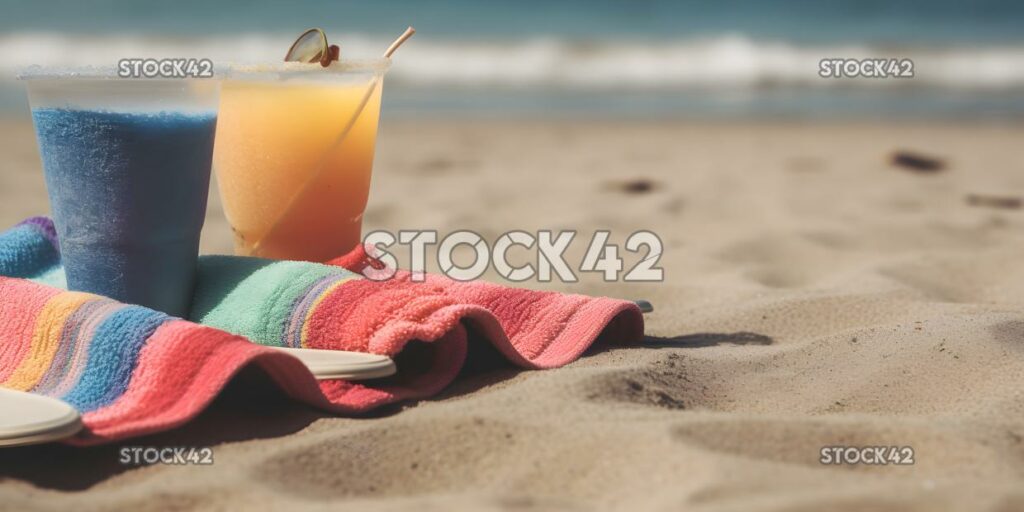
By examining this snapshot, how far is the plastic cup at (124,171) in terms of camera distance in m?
1.77

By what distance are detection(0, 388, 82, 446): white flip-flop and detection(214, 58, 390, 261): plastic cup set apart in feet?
2.14

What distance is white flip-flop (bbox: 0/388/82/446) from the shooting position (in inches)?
56.1

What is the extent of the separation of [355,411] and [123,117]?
638 millimetres

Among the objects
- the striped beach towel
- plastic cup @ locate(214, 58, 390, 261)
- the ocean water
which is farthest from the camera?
the ocean water

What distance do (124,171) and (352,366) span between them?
524 millimetres

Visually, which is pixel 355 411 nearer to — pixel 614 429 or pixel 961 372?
pixel 614 429

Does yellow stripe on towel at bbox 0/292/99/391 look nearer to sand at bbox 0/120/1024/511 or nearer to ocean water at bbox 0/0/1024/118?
sand at bbox 0/120/1024/511

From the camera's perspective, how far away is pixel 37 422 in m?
1.44

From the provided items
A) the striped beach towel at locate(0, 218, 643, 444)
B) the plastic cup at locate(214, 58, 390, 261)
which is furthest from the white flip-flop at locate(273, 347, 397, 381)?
the plastic cup at locate(214, 58, 390, 261)

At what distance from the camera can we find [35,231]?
2227mm

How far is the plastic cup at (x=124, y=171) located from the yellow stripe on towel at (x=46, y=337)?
106mm

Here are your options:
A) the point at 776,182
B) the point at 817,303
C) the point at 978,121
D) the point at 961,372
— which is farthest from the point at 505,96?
the point at 961,372

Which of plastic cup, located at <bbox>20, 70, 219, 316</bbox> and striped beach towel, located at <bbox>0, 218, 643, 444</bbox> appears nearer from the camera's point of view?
striped beach towel, located at <bbox>0, 218, 643, 444</bbox>

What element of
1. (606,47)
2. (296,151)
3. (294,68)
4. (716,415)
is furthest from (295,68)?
(606,47)
